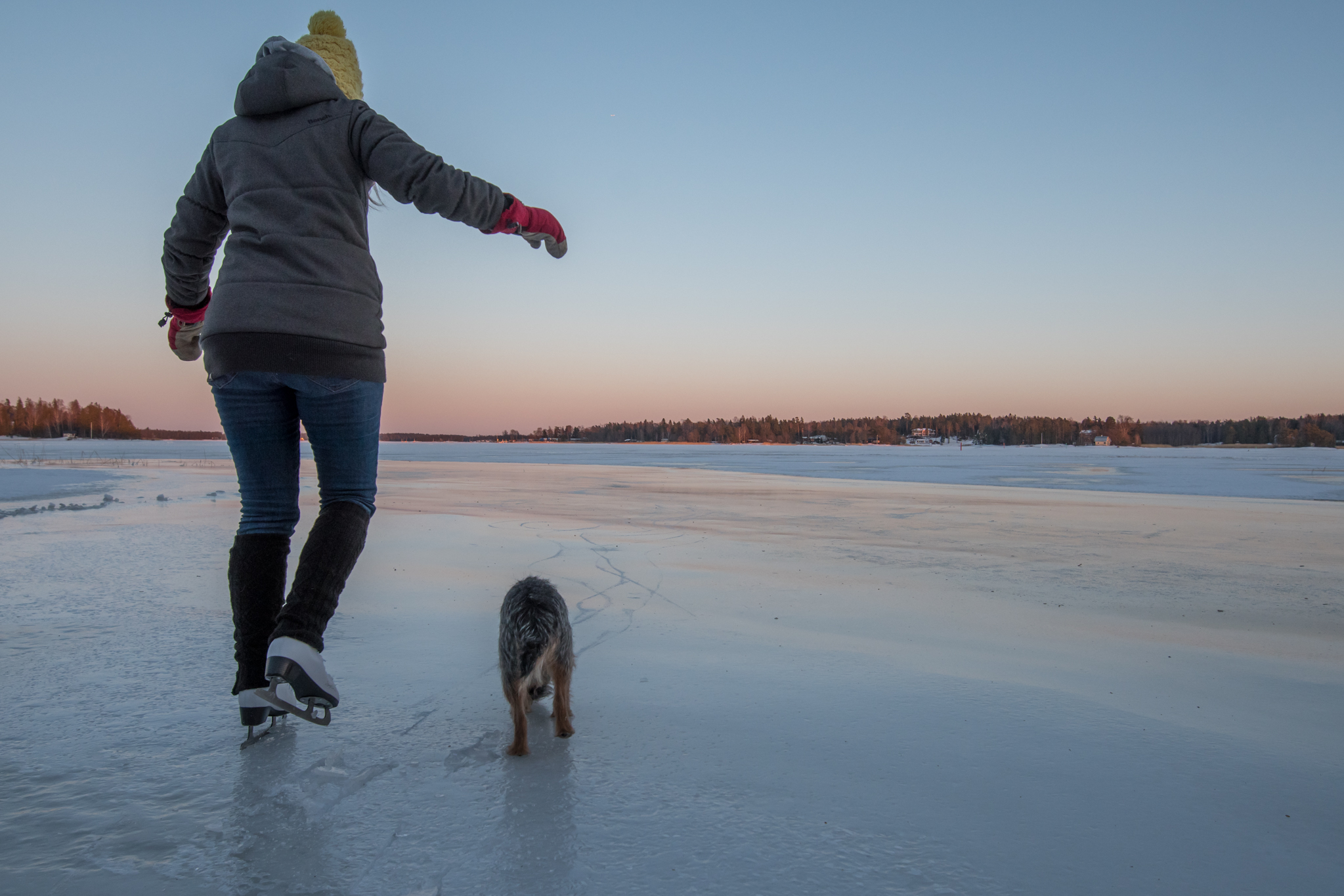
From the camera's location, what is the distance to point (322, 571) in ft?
6.01

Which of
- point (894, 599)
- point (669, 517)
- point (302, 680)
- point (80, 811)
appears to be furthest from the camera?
point (669, 517)

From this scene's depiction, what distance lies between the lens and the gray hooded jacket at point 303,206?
5.86 feet

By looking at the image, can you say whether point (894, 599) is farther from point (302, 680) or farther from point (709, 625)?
point (302, 680)

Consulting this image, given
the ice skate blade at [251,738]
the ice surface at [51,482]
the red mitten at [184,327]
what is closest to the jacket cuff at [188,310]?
the red mitten at [184,327]

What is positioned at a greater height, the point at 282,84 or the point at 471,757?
the point at 282,84

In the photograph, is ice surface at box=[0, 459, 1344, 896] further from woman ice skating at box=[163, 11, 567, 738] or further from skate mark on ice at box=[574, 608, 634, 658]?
woman ice skating at box=[163, 11, 567, 738]

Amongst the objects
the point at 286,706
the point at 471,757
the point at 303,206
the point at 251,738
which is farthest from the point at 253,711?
the point at 303,206

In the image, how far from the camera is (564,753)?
1.95 m

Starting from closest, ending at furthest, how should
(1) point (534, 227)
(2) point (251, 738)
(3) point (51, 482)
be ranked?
(2) point (251, 738), (1) point (534, 227), (3) point (51, 482)

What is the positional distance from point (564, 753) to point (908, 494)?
10.1 meters

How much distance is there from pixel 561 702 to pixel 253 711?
0.81m

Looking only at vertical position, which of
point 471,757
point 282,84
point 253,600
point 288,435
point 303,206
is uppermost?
point 282,84

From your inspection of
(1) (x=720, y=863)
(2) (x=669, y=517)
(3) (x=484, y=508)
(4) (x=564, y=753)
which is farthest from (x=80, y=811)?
(3) (x=484, y=508)

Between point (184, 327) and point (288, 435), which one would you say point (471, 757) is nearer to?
point (288, 435)
